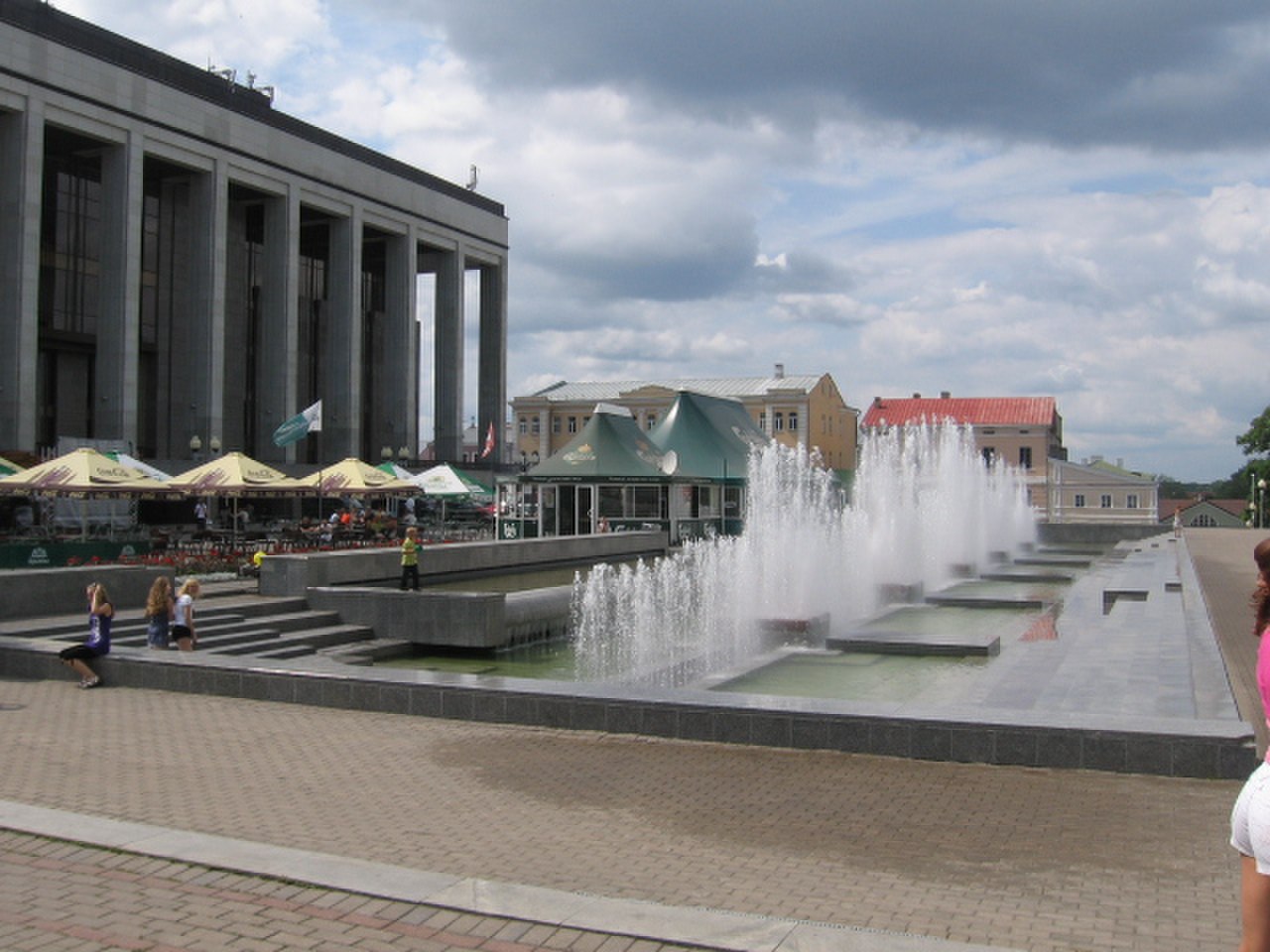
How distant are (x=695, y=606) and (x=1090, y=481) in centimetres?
6895

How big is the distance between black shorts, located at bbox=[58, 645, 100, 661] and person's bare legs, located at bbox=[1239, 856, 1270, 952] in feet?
36.3

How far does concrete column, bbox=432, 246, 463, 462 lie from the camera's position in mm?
61406

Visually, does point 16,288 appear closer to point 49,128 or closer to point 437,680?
point 49,128

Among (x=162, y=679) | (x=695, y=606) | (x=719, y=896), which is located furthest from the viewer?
(x=695, y=606)

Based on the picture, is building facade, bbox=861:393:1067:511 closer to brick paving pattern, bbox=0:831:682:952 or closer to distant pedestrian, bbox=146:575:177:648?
distant pedestrian, bbox=146:575:177:648

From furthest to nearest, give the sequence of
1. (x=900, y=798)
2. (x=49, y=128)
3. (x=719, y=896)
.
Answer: (x=49, y=128)
(x=900, y=798)
(x=719, y=896)

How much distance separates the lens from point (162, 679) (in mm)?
11547

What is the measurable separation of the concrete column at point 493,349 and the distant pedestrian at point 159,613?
163 feet

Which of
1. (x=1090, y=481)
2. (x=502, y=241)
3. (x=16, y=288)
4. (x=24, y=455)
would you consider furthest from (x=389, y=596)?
(x=1090, y=481)

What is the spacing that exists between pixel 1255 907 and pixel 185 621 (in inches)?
489

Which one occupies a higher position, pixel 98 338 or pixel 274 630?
pixel 98 338

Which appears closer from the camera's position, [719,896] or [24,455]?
[719,896]

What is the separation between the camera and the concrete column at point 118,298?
137 ft

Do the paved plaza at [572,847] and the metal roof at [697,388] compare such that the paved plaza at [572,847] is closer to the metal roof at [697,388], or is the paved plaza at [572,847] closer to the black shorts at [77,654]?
the black shorts at [77,654]
